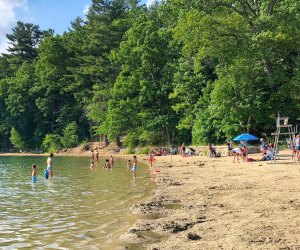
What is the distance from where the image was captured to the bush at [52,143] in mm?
68938

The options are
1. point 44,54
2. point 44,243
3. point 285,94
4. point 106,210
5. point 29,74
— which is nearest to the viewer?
point 44,243

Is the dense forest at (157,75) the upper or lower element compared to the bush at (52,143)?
upper

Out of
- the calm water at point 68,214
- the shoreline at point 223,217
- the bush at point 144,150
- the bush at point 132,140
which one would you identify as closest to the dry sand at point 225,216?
the shoreline at point 223,217

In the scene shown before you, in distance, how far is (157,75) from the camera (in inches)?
2100

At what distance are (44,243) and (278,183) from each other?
30.8 feet

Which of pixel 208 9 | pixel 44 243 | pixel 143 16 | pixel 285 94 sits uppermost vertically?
pixel 143 16

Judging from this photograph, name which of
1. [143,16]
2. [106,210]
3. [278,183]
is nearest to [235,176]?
[278,183]

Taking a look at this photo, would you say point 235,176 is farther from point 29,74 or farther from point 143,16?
point 29,74

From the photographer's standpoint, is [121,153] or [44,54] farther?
[44,54]

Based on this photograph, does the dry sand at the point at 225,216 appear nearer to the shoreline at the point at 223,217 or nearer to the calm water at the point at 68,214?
the shoreline at the point at 223,217

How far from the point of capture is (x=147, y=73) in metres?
53.3

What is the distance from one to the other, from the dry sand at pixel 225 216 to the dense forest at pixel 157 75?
21.3 meters

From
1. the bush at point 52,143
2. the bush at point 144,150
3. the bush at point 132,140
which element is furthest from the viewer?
the bush at point 52,143

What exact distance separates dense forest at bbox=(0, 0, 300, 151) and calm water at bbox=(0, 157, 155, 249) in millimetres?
19700
